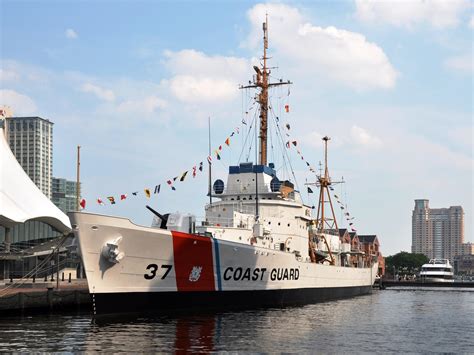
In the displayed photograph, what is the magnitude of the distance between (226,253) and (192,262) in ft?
6.01

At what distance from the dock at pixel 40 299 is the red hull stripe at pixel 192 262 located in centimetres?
589

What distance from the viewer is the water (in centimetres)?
1708

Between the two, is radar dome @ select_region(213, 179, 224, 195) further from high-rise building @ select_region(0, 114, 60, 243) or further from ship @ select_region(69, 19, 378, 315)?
high-rise building @ select_region(0, 114, 60, 243)

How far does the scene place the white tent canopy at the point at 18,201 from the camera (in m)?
37.9

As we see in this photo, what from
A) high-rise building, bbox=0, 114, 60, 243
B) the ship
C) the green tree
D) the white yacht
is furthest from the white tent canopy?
the green tree

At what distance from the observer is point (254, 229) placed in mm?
30203

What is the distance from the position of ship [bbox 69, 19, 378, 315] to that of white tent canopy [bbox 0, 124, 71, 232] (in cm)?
1195

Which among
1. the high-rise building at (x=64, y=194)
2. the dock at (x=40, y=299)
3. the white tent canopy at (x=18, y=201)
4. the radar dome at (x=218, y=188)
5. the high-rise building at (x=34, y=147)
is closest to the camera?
the dock at (x=40, y=299)

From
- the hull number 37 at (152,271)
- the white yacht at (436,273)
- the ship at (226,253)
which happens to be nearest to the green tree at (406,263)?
the white yacht at (436,273)

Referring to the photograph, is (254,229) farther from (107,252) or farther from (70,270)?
(70,270)

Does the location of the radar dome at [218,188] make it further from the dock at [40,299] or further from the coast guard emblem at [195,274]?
the coast guard emblem at [195,274]

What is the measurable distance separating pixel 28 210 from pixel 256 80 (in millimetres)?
16183

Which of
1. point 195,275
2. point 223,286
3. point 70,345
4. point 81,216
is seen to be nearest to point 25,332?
point 70,345

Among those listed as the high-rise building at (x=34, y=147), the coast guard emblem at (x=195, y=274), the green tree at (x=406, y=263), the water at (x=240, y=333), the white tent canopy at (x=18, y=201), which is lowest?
the green tree at (x=406, y=263)
